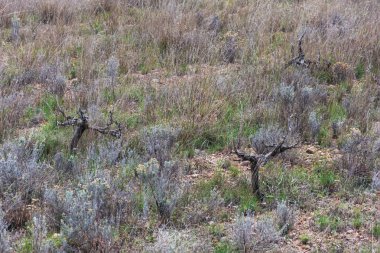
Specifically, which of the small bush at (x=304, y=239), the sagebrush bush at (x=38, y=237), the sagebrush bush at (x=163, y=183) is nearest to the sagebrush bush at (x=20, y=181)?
the sagebrush bush at (x=38, y=237)

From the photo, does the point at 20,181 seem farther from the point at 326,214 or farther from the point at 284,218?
the point at 326,214

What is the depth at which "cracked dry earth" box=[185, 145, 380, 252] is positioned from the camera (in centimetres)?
368

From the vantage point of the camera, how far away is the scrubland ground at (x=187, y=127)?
12.2 feet

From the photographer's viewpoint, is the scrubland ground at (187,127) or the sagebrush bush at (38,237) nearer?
the sagebrush bush at (38,237)

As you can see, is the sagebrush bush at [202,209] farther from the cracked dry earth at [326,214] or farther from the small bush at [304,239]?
the small bush at [304,239]

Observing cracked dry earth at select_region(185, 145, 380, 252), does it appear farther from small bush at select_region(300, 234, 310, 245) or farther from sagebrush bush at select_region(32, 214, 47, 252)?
sagebrush bush at select_region(32, 214, 47, 252)

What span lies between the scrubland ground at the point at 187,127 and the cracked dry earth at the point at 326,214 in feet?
0.04

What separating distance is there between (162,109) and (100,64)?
56.3 inches

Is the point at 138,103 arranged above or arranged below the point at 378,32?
below

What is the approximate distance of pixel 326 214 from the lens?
4020 millimetres

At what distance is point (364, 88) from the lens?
19.9 feet

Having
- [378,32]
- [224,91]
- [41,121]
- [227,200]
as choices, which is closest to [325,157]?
[227,200]

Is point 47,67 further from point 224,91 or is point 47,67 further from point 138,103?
point 224,91

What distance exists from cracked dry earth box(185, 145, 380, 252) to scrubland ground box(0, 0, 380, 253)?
1 cm
